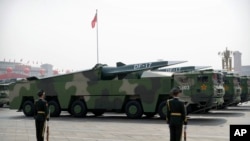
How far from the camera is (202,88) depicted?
1725 centimetres

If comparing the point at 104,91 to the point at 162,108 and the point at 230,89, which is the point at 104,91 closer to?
the point at 162,108

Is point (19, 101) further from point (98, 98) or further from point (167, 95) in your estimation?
point (167, 95)

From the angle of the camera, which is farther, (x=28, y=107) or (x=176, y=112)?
(x=28, y=107)

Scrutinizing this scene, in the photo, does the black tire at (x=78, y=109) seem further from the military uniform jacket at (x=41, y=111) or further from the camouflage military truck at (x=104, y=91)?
the military uniform jacket at (x=41, y=111)

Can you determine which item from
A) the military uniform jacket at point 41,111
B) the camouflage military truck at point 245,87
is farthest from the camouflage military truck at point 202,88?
the camouflage military truck at point 245,87

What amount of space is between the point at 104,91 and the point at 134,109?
7.22 ft

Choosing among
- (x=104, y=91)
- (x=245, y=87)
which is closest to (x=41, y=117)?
(x=104, y=91)

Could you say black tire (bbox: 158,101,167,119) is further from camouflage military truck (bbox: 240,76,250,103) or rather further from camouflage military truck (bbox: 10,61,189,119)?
camouflage military truck (bbox: 240,76,250,103)

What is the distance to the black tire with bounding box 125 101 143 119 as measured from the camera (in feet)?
62.2

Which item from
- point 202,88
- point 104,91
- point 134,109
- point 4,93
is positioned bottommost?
point 134,109

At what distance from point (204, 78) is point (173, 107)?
9.00 meters

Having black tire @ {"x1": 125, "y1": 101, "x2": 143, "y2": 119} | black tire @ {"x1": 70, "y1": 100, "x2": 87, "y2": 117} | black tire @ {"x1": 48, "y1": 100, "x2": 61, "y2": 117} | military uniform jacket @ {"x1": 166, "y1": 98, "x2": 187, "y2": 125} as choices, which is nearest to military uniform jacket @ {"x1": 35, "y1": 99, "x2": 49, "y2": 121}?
military uniform jacket @ {"x1": 166, "y1": 98, "x2": 187, "y2": 125}

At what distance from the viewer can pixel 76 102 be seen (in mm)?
21188

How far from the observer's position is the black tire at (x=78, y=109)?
2085cm
